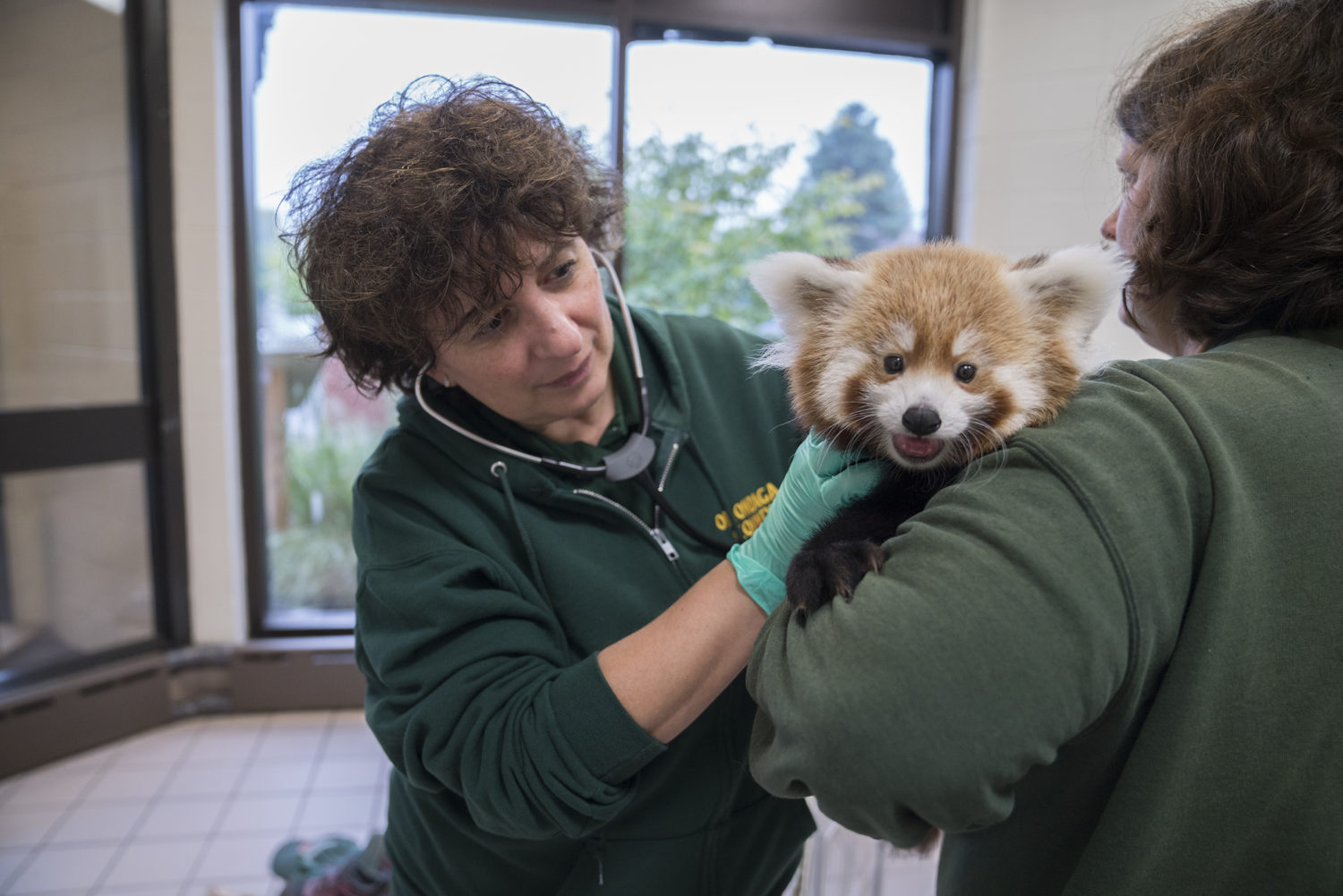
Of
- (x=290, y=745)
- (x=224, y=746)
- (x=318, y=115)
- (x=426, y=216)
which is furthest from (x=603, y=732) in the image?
(x=318, y=115)

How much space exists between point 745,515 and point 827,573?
56 cm

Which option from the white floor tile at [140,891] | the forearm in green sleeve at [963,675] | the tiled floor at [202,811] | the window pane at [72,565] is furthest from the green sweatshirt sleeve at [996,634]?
the window pane at [72,565]

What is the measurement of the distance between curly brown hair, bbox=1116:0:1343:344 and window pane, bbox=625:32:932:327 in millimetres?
2607

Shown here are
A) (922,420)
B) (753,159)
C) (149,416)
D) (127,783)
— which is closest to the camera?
(922,420)

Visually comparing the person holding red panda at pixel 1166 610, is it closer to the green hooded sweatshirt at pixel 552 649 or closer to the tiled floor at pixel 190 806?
the green hooded sweatshirt at pixel 552 649

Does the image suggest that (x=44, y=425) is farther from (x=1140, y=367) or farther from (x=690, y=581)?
(x=1140, y=367)

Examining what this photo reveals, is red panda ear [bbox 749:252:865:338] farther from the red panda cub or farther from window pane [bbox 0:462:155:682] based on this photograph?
window pane [bbox 0:462:155:682]

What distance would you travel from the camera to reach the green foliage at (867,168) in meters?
3.46

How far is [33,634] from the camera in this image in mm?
3021

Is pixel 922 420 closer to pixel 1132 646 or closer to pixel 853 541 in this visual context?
pixel 853 541

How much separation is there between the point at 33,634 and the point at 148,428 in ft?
2.86

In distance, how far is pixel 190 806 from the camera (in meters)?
A: 2.66

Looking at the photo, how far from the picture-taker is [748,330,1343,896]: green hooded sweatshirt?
22.9 inches

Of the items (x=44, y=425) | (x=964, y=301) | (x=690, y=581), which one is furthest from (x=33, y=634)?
(x=964, y=301)
